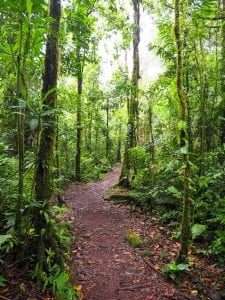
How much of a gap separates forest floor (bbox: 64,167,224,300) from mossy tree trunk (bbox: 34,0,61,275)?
3.06 ft

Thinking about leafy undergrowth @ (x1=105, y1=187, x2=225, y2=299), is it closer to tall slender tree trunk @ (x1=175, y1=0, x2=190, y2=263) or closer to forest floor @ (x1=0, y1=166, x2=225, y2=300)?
forest floor @ (x1=0, y1=166, x2=225, y2=300)

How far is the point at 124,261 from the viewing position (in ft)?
16.7

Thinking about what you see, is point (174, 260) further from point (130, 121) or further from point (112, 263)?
point (130, 121)

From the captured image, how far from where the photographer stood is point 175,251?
548 cm

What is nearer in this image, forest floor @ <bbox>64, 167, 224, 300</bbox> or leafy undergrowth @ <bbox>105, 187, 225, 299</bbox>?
forest floor @ <bbox>64, 167, 224, 300</bbox>

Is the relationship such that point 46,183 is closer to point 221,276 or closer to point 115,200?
point 221,276

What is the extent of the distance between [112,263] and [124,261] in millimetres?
248

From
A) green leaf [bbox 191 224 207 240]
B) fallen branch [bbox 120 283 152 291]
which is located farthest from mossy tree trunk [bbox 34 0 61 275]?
green leaf [bbox 191 224 207 240]

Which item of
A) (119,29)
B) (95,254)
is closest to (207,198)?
(95,254)

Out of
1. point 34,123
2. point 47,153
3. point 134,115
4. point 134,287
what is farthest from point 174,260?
point 134,115

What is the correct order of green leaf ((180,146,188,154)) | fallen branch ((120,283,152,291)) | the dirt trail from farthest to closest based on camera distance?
fallen branch ((120,283,152,291)), the dirt trail, green leaf ((180,146,188,154))

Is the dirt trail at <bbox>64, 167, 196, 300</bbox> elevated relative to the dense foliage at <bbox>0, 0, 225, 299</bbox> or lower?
lower

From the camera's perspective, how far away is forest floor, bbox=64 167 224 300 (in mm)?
4141

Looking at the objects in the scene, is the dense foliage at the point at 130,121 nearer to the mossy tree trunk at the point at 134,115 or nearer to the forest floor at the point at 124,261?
the mossy tree trunk at the point at 134,115
